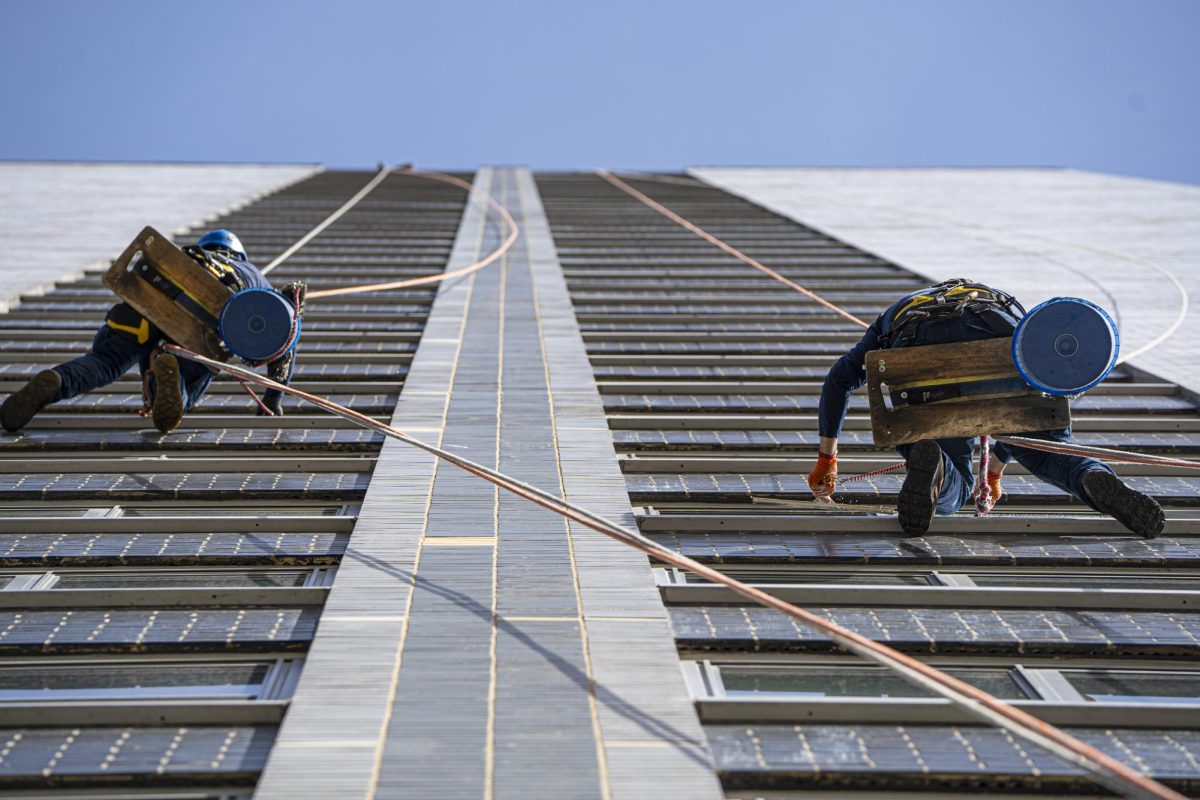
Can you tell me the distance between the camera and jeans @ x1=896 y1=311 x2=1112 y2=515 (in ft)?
13.0

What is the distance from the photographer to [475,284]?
8.32 m

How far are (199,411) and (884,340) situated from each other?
124 inches

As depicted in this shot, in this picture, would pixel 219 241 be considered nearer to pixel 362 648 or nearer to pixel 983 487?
pixel 362 648

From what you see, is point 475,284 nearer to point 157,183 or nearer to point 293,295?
point 293,295

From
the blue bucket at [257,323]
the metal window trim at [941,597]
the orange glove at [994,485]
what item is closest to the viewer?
the metal window trim at [941,597]

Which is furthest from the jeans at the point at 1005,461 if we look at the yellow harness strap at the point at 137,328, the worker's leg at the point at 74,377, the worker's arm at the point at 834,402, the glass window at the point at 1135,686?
the worker's leg at the point at 74,377

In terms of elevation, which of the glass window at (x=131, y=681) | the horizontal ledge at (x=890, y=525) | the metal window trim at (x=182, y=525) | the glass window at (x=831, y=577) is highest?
the horizontal ledge at (x=890, y=525)

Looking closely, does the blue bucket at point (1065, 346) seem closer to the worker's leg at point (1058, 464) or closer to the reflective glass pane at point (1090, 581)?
the worker's leg at point (1058, 464)

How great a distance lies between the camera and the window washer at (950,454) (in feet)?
12.6

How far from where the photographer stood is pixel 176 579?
364 centimetres

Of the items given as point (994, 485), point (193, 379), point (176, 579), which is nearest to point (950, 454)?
point (994, 485)

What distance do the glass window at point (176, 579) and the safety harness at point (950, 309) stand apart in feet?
7.31

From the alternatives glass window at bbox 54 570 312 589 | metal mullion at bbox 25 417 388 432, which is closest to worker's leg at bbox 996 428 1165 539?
glass window at bbox 54 570 312 589

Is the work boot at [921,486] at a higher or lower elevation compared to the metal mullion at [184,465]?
higher
